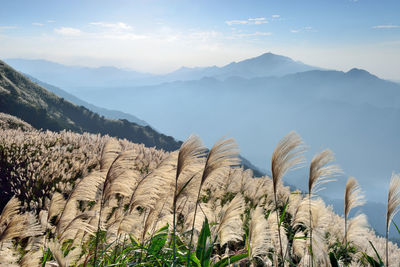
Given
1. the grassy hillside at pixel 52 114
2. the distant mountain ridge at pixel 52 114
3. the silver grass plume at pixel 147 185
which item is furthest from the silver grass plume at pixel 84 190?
A: the grassy hillside at pixel 52 114

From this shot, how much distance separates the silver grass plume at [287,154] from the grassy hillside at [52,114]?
64.7 m

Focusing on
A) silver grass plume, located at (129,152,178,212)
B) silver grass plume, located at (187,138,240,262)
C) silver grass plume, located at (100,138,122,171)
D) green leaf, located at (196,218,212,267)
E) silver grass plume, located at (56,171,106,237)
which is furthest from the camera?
silver grass plume, located at (100,138,122,171)

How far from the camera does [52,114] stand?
69688 mm

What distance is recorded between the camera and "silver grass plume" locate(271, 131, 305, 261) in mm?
2232

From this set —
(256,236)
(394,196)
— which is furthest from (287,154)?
(394,196)

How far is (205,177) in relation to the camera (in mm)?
2246

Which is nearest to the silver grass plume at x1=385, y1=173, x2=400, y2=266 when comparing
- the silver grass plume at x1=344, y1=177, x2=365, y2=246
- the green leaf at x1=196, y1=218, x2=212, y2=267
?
the silver grass plume at x1=344, y1=177, x2=365, y2=246

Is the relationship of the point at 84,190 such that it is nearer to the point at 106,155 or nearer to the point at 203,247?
the point at 106,155

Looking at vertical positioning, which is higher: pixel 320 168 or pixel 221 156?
pixel 221 156

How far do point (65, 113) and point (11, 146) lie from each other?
8021 cm

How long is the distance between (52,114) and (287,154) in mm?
76758

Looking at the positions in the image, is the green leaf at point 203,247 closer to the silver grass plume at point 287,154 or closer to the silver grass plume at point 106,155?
the silver grass plume at point 287,154

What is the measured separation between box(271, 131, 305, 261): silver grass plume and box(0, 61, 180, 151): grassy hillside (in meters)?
64.7

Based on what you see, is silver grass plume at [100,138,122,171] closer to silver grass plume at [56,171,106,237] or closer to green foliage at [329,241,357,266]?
silver grass plume at [56,171,106,237]
